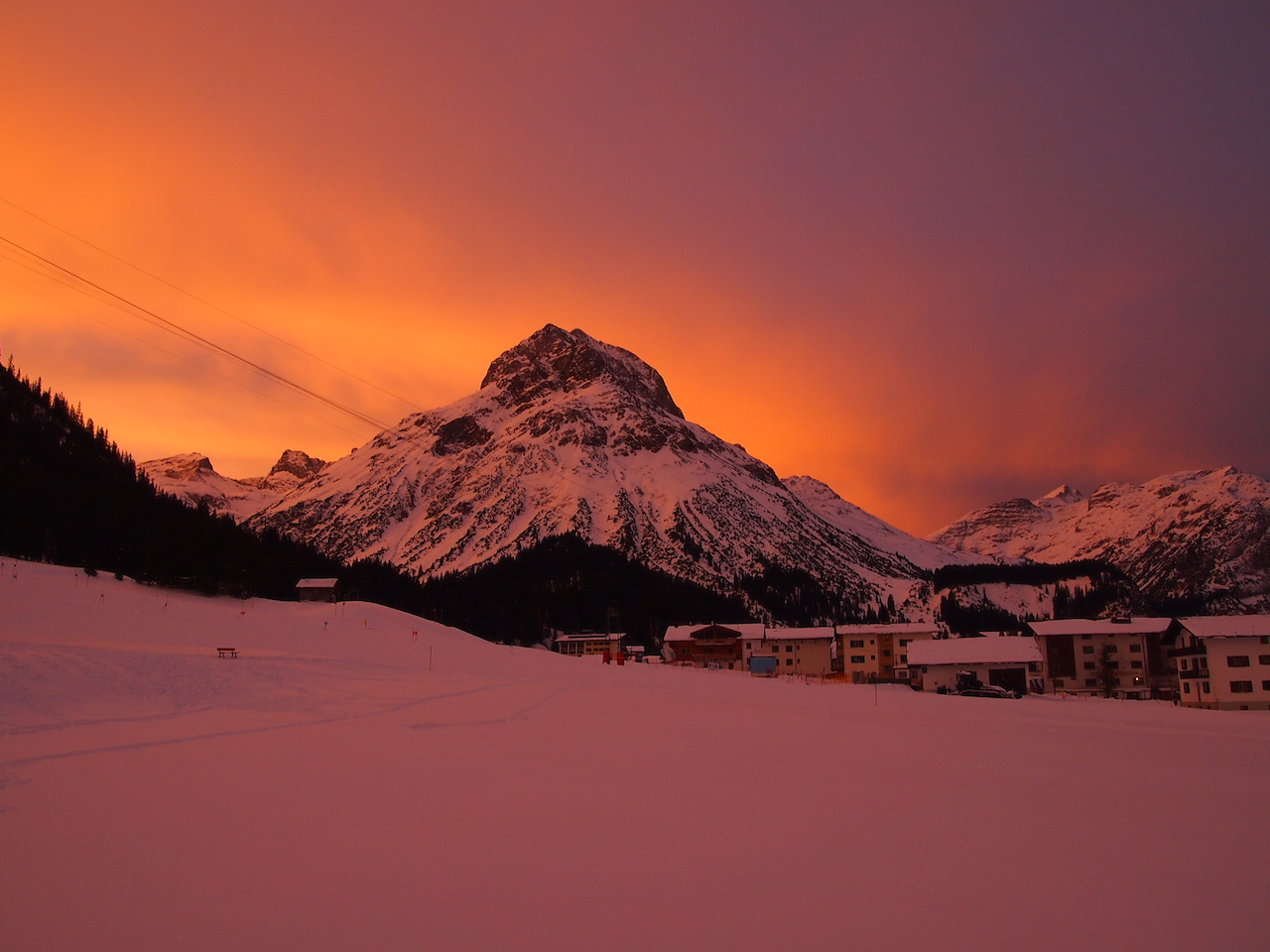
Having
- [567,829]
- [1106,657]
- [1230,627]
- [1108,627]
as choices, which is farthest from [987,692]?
[567,829]

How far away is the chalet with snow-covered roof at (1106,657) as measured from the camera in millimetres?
79562

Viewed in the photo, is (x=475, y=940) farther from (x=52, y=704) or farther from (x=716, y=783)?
(x=52, y=704)

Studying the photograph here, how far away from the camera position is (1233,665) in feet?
186

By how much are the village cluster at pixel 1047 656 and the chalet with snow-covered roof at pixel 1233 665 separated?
2.8 inches

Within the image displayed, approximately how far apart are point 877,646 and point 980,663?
23073 millimetres

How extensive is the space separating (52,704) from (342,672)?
16836 mm

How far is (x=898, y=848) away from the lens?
1155cm

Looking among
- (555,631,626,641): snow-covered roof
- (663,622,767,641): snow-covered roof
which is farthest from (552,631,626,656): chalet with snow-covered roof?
(663,622,767,641): snow-covered roof

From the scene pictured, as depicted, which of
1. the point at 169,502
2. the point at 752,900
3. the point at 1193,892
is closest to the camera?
the point at 752,900

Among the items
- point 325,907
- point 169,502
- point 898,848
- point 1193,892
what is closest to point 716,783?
point 898,848

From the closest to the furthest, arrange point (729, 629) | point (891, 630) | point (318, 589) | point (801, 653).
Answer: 1. point (318, 589)
2. point (891, 630)
3. point (801, 653)
4. point (729, 629)

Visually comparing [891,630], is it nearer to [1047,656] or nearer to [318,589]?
[1047,656]

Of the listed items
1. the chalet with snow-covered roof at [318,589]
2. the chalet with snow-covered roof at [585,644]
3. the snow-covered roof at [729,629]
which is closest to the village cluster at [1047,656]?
the snow-covered roof at [729,629]

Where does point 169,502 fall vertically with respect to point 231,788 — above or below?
above
